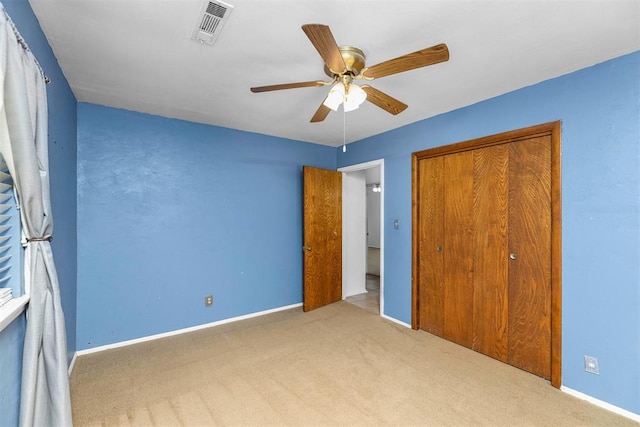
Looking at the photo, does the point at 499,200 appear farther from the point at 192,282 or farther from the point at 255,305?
the point at 192,282

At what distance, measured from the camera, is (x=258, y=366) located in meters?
2.48

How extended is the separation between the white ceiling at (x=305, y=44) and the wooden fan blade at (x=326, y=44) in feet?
0.84

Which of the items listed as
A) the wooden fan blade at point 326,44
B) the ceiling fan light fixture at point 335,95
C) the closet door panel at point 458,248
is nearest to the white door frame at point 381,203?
the closet door panel at point 458,248

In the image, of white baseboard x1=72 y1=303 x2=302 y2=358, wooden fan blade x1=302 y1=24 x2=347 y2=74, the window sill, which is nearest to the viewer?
the window sill

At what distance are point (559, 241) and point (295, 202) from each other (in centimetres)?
289

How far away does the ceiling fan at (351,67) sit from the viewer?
1.33 m

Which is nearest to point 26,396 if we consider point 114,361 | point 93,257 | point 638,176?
point 114,361

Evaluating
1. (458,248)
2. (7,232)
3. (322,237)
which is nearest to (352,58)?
(7,232)

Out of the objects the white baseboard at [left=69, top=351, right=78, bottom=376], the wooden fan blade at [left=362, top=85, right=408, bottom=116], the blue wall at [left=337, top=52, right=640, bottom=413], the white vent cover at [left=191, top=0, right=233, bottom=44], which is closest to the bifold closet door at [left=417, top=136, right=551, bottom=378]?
the blue wall at [left=337, top=52, right=640, bottom=413]

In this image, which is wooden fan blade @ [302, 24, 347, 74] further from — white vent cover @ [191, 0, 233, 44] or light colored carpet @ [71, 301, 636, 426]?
light colored carpet @ [71, 301, 636, 426]

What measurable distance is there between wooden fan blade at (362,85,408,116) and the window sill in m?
2.04

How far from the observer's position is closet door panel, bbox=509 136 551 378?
2.29 meters

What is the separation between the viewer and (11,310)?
1163 mm

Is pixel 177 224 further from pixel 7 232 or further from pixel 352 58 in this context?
pixel 352 58
